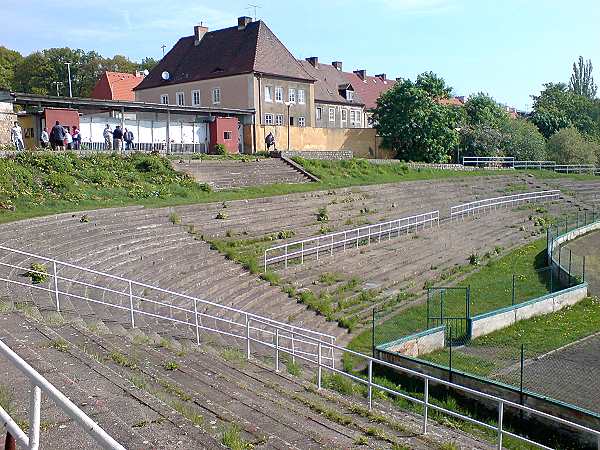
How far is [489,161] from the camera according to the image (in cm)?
5375

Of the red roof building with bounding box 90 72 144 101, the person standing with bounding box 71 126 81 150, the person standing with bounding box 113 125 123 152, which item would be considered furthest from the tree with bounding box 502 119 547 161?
the person standing with bounding box 71 126 81 150

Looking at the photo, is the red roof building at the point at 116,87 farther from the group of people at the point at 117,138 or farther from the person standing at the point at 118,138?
the person standing at the point at 118,138

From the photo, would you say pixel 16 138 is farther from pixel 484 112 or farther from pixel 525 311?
pixel 484 112

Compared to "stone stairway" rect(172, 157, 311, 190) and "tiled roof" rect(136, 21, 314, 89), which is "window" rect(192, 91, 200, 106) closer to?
"tiled roof" rect(136, 21, 314, 89)

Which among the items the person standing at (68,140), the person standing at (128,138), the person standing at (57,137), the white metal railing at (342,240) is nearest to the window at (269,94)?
the person standing at (128,138)

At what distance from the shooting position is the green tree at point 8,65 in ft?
235

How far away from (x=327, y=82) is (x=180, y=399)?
2443 inches

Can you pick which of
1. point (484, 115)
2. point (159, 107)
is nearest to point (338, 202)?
point (159, 107)

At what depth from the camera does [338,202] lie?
28.8 metres

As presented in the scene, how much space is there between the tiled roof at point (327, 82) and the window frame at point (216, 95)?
52.8 ft

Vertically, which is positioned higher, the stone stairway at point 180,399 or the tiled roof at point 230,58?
the tiled roof at point 230,58

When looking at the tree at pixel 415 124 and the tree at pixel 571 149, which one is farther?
the tree at pixel 571 149

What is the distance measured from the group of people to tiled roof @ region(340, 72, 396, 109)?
140 feet

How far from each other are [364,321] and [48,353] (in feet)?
34.0
